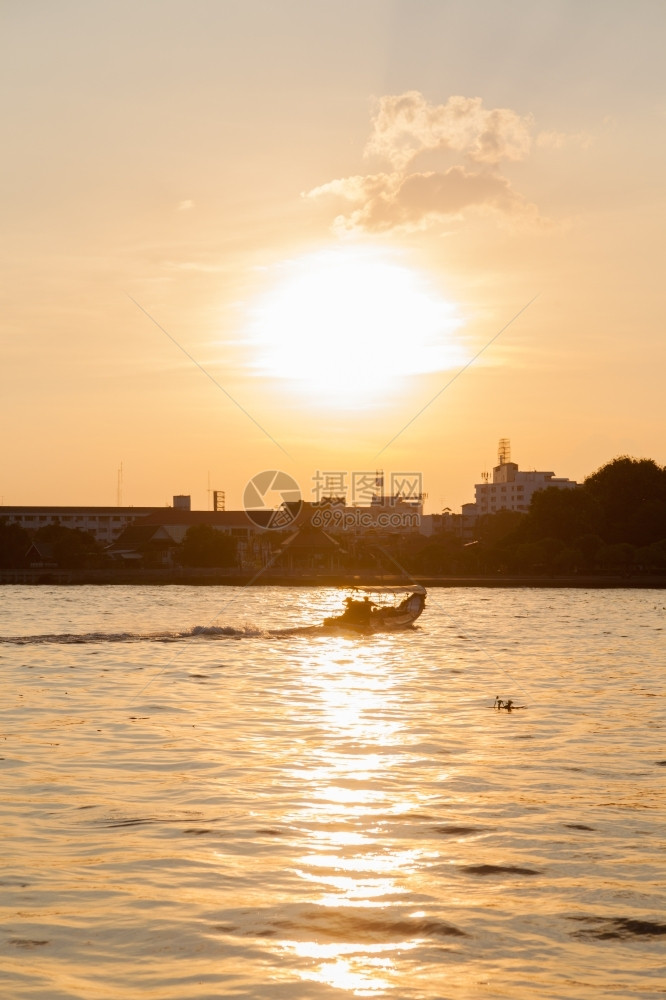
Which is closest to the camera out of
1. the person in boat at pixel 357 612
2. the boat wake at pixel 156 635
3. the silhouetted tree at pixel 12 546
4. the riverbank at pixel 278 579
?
the boat wake at pixel 156 635

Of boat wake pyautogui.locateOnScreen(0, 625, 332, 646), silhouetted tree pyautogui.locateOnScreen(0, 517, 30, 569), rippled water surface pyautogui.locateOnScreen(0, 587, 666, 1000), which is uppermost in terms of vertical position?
silhouetted tree pyautogui.locateOnScreen(0, 517, 30, 569)

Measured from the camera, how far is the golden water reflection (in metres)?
9.50

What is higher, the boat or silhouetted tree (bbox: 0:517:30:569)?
silhouetted tree (bbox: 0:517:30:569)

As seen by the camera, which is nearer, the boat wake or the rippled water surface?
the rippled water surface

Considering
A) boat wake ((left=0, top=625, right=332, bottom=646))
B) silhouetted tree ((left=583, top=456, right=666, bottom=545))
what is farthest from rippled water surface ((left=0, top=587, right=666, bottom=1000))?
silhouetted tree ((left=583, top=456, right=666, bottom=545))

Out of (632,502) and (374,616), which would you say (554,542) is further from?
(374,616)

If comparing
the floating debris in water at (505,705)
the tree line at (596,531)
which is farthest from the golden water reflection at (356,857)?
the tree line at (596,531)

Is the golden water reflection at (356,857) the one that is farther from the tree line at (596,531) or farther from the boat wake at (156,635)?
the tree line at (596,531)

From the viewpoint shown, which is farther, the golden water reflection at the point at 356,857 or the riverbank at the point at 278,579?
the riverbank at the point at 278,579

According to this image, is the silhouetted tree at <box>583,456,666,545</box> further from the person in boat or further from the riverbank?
the person in boat

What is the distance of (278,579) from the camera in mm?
125062

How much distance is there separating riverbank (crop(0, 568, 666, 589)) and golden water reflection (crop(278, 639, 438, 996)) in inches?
3839

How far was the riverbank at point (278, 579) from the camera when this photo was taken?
11956 centimetres

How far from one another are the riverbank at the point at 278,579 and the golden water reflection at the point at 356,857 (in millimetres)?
97517
